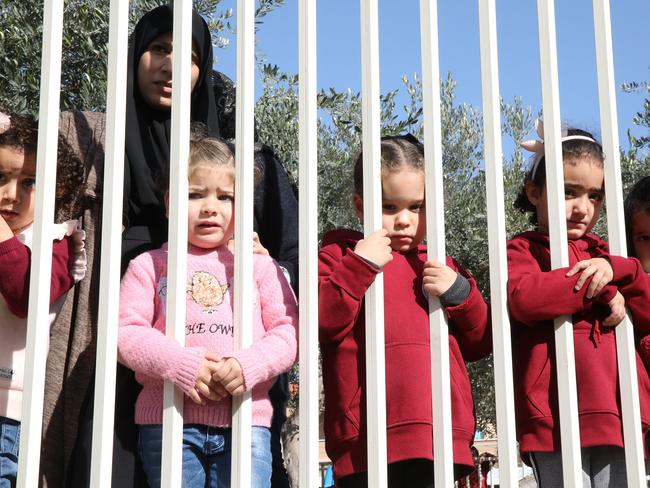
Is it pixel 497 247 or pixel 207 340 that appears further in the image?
pixel 207 340

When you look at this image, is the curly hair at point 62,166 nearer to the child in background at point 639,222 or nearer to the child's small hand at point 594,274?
the child's small hand at point 594,274

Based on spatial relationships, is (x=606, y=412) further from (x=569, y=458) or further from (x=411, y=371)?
(x=411, y=371)

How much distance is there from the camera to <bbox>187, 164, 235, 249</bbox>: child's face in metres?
2.97

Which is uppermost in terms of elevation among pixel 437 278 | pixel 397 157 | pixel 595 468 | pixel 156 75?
pixel 156 75

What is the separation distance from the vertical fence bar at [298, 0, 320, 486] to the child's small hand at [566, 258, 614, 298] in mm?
710

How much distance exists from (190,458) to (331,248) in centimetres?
75

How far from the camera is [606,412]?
116 inches

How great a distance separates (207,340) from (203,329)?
0.04m

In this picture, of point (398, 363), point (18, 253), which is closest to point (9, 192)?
point (18, 253)

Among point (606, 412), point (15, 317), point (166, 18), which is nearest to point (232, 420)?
point (15, 317)

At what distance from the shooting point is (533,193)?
3.50m

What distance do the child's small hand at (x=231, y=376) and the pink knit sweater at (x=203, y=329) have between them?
0.05 ft

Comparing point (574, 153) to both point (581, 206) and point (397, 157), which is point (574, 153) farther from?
point (397, 157)

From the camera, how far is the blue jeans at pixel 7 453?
2.96m
